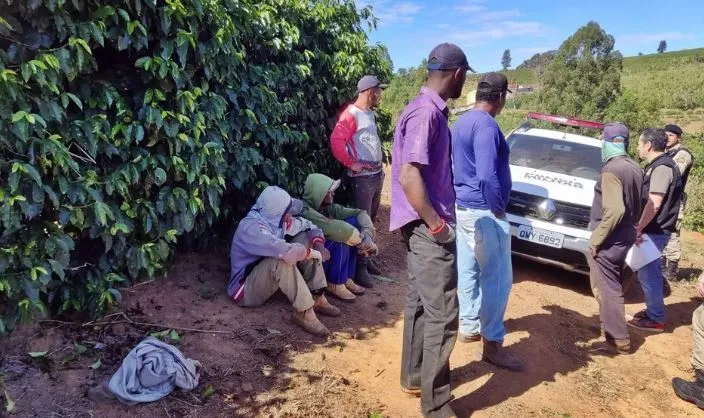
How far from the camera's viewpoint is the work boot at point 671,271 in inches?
263

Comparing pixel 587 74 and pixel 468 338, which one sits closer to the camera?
pixel 468 338

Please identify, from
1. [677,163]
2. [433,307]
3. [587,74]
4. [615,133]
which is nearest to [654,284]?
[615,133]

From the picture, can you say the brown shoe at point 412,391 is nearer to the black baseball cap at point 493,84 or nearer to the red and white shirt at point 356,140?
the black baseball cap at point 493,84

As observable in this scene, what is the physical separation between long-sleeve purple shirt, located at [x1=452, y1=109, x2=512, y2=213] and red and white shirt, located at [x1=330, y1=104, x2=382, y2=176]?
5.14 feet

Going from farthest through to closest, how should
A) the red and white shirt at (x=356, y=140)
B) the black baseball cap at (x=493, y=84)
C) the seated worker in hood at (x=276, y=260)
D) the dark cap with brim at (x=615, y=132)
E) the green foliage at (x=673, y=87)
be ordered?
the green foliage at (x=673, y=87)
the red and white shirt at (x=356, y=140)
the dark cap with brim at (x=615, y=132)
the seated worker in hood at (x=276, y=260)
the black baseball cap at (x=493, y=84)

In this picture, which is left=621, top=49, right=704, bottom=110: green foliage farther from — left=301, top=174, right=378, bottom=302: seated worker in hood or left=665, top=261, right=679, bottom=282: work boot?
left=301, top=174, right=378, bottom=302: seated worker in hood

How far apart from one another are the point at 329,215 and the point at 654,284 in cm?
333

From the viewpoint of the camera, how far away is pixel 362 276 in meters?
5.21

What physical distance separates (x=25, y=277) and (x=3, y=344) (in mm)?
527

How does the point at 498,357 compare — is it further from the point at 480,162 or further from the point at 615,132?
the point at 615,132

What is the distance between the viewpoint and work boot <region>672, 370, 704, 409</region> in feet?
12.2

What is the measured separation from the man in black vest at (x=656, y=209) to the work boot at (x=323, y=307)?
10.1 ft

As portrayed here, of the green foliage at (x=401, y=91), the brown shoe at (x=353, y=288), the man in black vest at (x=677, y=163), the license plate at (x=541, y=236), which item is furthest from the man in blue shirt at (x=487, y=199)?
the green foliage at (x=401, y=91)

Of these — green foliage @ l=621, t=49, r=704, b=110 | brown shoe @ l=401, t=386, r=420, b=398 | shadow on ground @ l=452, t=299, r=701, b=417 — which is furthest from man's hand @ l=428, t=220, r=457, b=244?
green foliage @ l=621, t=49, r=704, b=110
